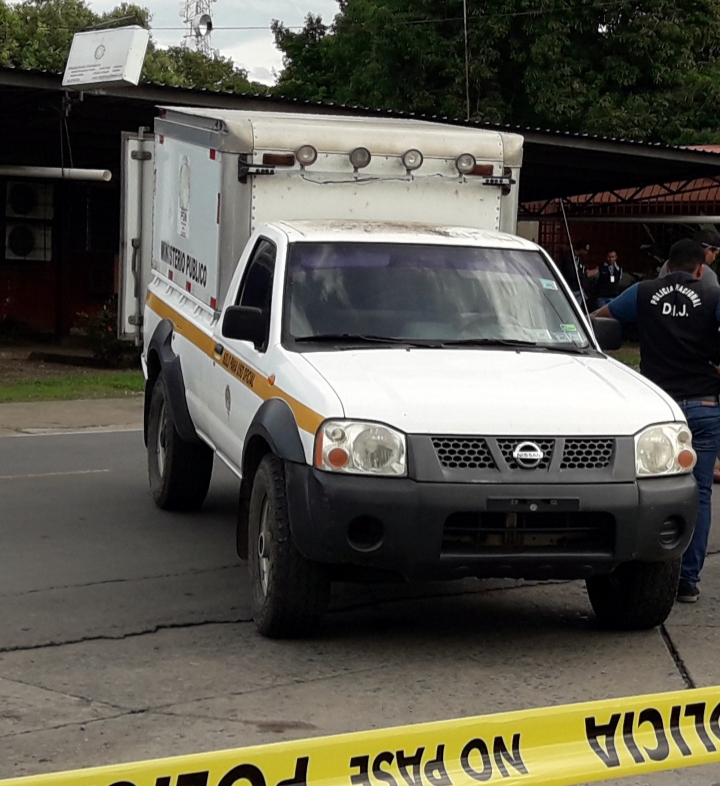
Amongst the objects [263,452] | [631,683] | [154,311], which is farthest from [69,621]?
[154,311]

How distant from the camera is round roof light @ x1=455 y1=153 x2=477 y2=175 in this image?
886 centimetres

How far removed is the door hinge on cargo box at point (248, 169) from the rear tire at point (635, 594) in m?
3.10

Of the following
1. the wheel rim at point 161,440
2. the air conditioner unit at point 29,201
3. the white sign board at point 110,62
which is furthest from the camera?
the air conditioner unit at point 29,201

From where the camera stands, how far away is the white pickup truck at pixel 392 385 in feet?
20.4

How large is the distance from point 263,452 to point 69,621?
1.23 metres

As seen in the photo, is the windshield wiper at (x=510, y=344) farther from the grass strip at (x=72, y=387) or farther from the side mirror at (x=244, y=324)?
the grass strip at (x=72, y=387)

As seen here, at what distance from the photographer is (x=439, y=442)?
6.21 m

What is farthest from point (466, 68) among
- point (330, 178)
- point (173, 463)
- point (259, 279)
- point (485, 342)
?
point (485, 342)

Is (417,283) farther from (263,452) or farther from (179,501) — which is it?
(179,501)

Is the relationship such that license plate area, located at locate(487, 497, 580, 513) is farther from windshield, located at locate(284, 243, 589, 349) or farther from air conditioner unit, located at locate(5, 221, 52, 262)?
air conditioner unit, located at locate(5, 221, 52, 262)

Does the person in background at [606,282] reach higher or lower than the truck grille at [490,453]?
lower

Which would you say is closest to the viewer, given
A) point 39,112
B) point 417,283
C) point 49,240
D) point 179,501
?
point 417,283

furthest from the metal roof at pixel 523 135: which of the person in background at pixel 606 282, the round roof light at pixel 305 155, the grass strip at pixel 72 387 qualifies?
the round roof light at pixel 305 155

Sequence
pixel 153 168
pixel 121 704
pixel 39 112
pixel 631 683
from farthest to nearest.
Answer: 1. pixel 39 112
2. pixel 153 168
3. pixel 631 683
4. pixel 121 704
